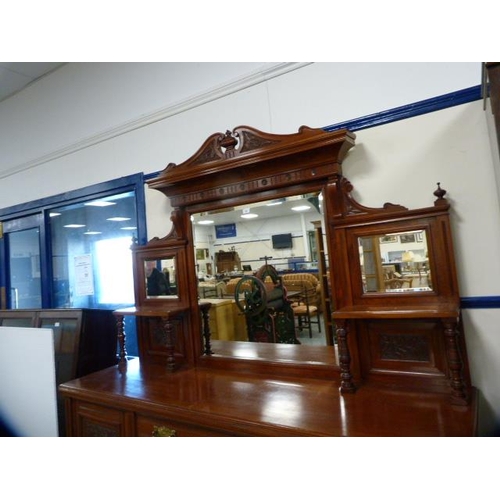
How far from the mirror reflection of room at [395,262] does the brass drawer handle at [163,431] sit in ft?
3.75

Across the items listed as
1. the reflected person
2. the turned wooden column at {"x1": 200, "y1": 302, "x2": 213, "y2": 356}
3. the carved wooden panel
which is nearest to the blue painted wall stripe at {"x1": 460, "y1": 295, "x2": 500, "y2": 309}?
the carved wooden panel

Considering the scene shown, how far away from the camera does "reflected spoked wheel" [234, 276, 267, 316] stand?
1.97 meters

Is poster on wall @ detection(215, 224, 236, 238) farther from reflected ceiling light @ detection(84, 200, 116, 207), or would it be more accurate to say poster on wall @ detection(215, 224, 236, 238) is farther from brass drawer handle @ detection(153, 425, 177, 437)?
reflected ceiling light @ detection(84, 200, 116, 207)

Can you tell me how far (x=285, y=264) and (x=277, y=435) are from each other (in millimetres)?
903

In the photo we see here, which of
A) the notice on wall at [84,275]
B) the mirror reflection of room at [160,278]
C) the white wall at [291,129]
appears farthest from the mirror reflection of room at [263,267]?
the notice on wall at [84,275]

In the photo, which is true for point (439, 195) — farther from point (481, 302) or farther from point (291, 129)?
point (291, 129)

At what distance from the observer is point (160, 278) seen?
225 cm

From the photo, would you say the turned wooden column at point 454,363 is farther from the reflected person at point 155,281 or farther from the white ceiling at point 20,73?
the white ceiling at point 20,73

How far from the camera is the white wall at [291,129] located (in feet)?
4.82

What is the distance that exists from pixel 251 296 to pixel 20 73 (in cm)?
300

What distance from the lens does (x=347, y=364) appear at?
1.53 metres

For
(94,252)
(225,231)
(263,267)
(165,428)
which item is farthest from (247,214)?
(94,252)

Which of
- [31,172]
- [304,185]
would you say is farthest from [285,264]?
[31,172]
